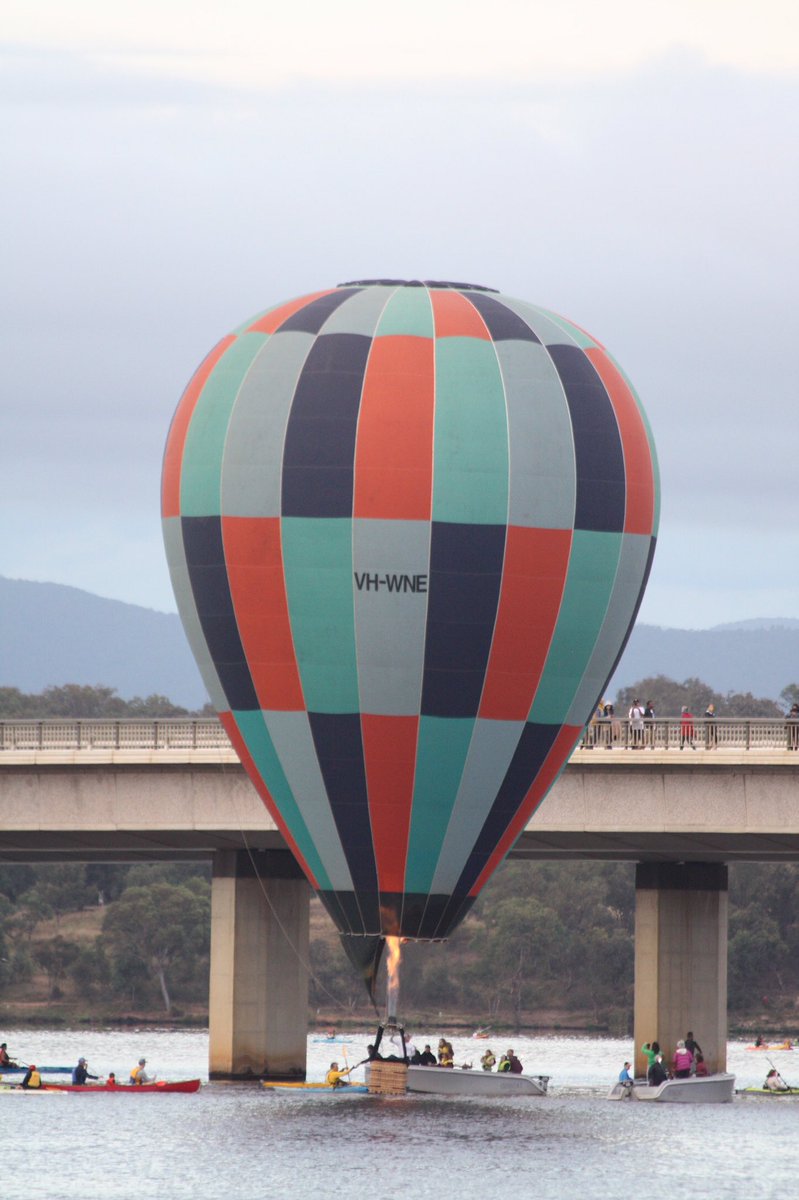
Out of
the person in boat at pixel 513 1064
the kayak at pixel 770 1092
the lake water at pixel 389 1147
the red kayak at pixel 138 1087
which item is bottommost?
the lake water at pixel 389 1147

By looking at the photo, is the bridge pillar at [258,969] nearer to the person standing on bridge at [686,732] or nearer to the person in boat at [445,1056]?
the person in boat at [445,1056]

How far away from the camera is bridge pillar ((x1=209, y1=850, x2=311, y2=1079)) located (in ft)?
241

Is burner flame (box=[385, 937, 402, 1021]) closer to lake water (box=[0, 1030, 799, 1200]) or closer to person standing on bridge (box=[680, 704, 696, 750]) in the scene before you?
lake water (box=[0, 1030, 799, 1200])

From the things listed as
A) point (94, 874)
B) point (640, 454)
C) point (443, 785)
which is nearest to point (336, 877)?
point (443, 785)

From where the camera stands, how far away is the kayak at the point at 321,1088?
67.3 meters

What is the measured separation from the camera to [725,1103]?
226 feet

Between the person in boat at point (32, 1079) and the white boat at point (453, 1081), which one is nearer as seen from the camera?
the white boat at point (453, 1081)

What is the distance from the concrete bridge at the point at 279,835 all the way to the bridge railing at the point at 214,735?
6 centimetres

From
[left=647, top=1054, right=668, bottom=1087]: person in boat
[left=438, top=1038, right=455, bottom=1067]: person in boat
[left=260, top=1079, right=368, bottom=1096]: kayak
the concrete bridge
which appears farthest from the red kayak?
[left=647, top=1054, right=668, bottom=1087]: person in boat

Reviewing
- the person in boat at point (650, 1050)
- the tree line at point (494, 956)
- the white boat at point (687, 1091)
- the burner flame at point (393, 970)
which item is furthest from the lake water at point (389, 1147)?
the tree line at point (494, 956)

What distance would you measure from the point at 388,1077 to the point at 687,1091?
10.4 meters

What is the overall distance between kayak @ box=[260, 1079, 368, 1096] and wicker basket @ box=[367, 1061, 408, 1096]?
5704 mm

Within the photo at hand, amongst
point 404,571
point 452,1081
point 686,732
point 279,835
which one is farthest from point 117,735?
point 404,571

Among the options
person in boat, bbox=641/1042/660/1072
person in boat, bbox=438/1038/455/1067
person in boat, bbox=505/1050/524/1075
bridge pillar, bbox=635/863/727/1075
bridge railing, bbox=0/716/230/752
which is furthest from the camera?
bridge pillar, bbox=635/863/727/1075
